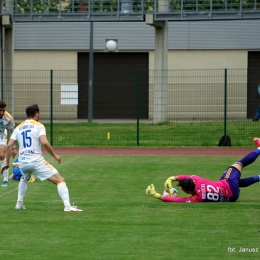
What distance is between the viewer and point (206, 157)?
20453 mm

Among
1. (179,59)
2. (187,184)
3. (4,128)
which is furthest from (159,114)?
(187,184)

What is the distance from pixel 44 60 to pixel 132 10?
297 inches

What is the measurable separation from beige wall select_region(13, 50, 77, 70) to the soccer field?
21869 millimetres

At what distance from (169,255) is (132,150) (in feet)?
48.9

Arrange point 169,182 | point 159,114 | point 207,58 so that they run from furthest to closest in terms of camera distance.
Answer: point 207,58
point 159,114
point 169,182

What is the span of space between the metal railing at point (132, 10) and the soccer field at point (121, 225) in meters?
14.4

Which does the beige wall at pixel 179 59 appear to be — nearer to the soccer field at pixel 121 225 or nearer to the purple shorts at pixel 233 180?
the soccer field at pixel 121 225

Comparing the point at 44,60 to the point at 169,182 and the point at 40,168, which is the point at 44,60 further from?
the point at 40,168

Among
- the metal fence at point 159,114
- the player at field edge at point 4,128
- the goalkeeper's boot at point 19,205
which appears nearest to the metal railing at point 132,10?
the metal fence at point 159,114

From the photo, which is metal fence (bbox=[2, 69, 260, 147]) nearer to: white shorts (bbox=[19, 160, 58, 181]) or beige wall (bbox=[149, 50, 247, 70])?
beige wall (bbox=[149, 50, 247, 70])

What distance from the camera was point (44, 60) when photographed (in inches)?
1465

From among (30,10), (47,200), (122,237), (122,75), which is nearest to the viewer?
(122,237)

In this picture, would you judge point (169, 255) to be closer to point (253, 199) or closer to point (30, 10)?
point (253, 199)

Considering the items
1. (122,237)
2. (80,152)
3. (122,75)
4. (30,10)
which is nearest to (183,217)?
(122,237)
